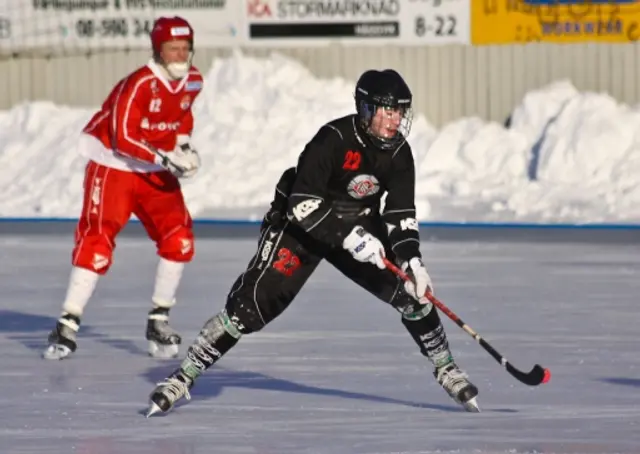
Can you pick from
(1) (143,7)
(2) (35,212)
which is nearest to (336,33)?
(1) (143,7)

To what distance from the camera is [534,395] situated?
7816mm

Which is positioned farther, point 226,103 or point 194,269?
point 226,103

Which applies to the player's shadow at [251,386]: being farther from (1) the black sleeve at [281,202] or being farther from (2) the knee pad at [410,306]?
(1) the black sleeve at [281,202]

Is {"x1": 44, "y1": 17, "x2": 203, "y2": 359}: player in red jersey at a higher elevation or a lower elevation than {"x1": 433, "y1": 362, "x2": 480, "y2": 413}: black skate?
higher

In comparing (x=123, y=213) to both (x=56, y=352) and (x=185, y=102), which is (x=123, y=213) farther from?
(x=56, y=352)

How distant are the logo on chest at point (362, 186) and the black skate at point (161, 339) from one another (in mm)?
2020

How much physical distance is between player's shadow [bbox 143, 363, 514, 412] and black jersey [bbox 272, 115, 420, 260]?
0.69 meters

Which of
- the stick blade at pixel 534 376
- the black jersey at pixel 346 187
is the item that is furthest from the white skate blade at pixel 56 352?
the stick blade at pixel 534 376

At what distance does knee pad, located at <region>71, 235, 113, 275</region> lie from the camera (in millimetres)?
9234

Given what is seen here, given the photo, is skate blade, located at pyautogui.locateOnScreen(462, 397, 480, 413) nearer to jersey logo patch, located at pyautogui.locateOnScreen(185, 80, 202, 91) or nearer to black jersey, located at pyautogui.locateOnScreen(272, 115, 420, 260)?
black jersey, located at pyautogui.locateOnScreen(272, 115, 420, 260)

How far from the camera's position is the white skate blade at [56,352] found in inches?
357

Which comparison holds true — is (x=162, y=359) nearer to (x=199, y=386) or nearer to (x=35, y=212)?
(x=199, y=386)

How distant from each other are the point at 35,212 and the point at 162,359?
8.36 m

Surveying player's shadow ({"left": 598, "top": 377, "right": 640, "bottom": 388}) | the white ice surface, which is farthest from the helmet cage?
→ the white ice surface
